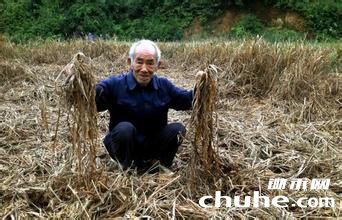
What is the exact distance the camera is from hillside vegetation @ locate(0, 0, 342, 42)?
1360 centimetres

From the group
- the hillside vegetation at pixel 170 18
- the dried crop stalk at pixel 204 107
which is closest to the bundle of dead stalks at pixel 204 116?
the dried crop stalk at pixel 204 107

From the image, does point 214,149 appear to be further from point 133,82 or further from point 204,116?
point 133,82

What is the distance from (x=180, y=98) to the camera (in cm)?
265

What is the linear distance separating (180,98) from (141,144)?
34 centimetres

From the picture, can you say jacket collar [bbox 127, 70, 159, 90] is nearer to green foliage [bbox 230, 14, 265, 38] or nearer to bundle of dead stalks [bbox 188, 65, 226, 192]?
bundle of dead stalks [bbox 188, 65, 226, 192]

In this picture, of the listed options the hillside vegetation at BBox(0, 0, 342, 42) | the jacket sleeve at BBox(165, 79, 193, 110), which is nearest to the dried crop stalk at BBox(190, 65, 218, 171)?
the jacket sleeve at BBox(165, 79, 193, 110)

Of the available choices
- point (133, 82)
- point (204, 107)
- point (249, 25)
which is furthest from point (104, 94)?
point (249, 25)

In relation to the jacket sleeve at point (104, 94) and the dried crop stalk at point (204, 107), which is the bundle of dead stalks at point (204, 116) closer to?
the dried crop stalk at point (204, 107)

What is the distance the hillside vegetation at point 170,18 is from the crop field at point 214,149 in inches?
323

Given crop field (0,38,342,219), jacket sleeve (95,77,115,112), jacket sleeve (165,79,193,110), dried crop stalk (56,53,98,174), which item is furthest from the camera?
jacket sleeve (165,79,193,110)

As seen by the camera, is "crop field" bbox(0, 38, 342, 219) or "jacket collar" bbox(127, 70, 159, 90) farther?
Result: "jacket collar" bbox(127, 70, 159, 90)

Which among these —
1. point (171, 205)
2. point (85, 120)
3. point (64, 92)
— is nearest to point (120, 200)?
point (171, 205)

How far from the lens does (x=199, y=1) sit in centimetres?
1489

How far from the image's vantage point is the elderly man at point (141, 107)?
2.57 meters
